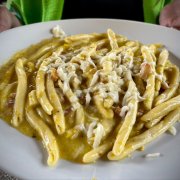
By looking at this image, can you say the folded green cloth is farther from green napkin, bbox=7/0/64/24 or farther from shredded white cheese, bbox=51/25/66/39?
shredded white cheese, bbox=51/25/66/39

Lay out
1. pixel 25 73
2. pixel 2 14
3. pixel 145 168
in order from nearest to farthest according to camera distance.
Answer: pixel 145 168 → pixel 25 73 → pixel 2 14

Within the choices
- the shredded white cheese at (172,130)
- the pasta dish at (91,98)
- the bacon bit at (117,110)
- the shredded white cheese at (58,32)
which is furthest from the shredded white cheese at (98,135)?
the shredded white cheese at (58,32)

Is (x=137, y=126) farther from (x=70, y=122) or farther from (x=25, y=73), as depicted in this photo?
(x=25, y=73)

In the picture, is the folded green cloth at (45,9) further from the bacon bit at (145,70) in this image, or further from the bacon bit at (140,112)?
the bacon bit at (140,112)

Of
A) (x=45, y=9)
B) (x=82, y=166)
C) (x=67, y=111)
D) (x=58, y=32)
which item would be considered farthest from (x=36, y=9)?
A: (x=82, y=166)

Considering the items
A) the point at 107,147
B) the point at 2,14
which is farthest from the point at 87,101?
the point at 2,14

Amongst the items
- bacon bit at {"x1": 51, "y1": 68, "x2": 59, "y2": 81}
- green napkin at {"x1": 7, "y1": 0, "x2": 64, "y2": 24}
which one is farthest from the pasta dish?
green napkin at {"x1": 7, "y1": 0, "x2": 64, "y2": 24}

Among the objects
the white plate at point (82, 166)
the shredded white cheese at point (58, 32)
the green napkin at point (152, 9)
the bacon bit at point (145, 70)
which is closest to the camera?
the white plate at point (82, 166)
